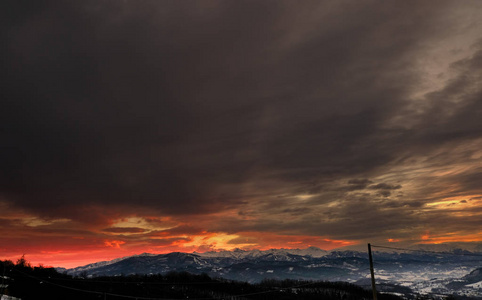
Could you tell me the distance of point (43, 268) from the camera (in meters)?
188

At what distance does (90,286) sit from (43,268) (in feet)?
99.5

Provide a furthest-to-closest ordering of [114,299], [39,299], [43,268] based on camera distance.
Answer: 1. [43,268]
2. [114,299]
3. [39,299]

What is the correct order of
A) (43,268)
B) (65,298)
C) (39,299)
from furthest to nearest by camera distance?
(43,268)
(65,298)
(39,299)

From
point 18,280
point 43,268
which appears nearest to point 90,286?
point 43,268

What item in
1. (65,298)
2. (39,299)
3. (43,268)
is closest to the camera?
(39,299)

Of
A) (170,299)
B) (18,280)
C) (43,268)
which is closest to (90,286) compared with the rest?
(43,268)

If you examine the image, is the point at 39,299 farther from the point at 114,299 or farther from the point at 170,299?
the point at 170,299

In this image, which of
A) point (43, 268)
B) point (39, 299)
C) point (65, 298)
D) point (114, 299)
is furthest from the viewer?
point (43, 268)

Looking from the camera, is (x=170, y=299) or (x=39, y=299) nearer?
(x=39, y=299)

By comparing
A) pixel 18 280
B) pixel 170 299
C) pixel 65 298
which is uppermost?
pixel 18 280

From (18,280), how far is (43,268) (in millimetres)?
57307

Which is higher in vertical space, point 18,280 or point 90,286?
point 18,280

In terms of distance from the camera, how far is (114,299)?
172m

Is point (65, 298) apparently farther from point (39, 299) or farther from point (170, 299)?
point (170, 299)
